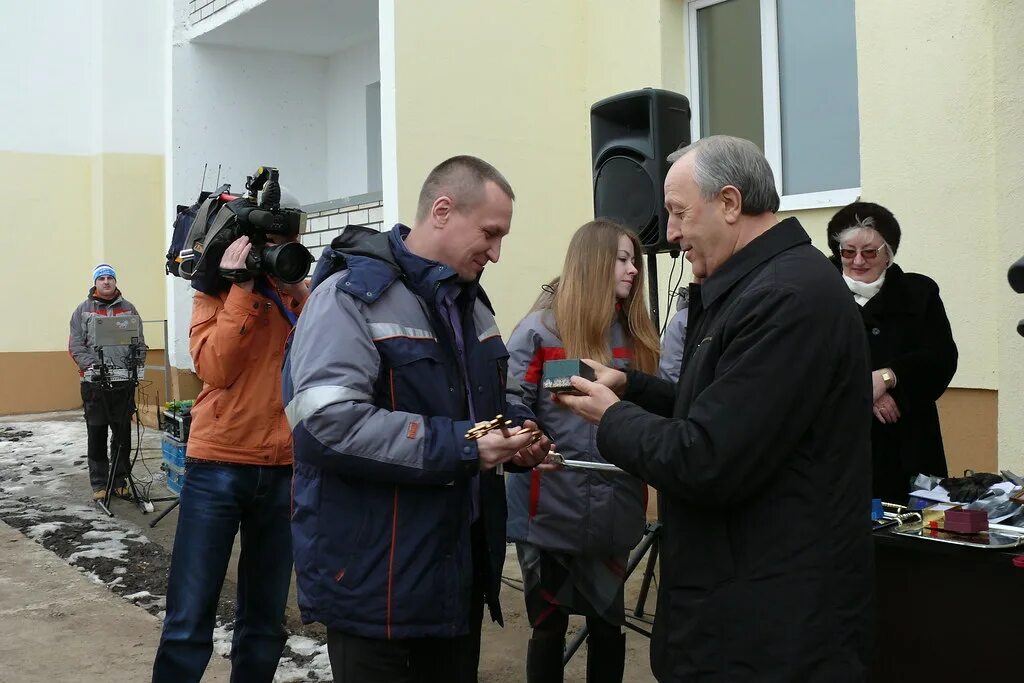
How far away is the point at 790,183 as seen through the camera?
6.62m

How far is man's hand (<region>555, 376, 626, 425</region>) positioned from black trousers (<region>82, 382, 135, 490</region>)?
693 centimetres

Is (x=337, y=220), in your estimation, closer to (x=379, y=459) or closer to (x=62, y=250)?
(x=379, y=459)

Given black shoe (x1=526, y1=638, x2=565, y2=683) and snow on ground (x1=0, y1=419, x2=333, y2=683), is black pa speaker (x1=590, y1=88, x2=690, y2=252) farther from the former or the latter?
snow on ground (x1=0, y1=419, x2=333, y2=683)

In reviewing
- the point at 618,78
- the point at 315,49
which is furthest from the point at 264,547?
the point at 315,49

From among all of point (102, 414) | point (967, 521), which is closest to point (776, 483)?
point (967, 521)

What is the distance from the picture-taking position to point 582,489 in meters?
3.60

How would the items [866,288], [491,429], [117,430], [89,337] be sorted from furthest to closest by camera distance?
[89,337] → [117,430] → [866,288] → [491,429]

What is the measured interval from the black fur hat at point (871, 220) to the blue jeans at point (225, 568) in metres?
2.33

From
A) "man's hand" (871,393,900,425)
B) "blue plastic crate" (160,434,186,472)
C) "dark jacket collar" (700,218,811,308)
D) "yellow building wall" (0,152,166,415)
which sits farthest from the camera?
"yellow building wall" (0,152,166,415)

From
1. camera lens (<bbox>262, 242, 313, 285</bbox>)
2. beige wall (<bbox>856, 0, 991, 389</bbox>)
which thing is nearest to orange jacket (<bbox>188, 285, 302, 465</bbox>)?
camera lens (<bbox>262, 242, 313, 285</bbox>)

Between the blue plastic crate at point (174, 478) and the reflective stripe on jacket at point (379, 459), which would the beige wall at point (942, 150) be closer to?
the reflective stripe on jacket at point (379, 459)

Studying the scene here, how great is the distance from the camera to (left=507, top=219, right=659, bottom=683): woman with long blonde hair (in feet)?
11.7

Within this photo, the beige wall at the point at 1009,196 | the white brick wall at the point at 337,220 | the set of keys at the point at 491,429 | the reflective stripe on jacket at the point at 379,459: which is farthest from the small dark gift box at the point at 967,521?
the white brick wall at the point at 337,220

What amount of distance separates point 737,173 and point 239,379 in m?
2.03
